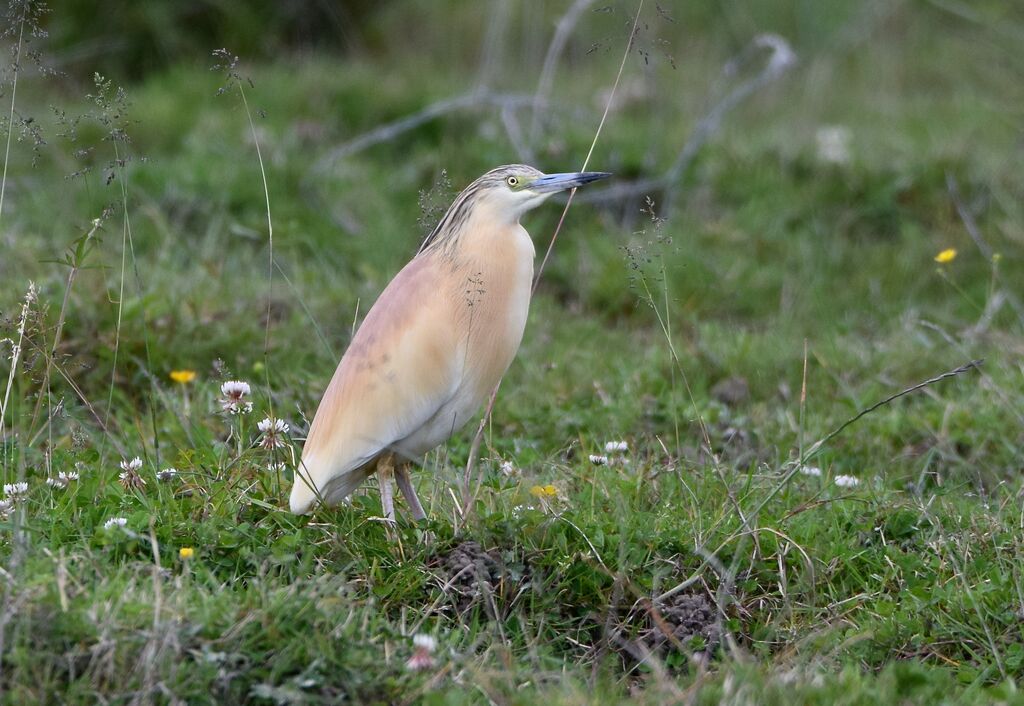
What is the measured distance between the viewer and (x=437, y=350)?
11.6 ft

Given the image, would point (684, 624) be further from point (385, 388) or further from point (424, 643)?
point (385, 388)

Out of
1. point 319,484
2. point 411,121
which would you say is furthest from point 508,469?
point 411,121

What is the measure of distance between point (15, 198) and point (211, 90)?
1.75 m

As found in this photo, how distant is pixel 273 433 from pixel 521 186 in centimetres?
94

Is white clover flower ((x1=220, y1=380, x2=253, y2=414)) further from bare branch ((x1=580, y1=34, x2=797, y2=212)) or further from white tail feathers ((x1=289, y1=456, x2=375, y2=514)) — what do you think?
bare branch ((x1=580, y1=34, x2=797, y2=212))

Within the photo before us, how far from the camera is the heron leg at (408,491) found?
3.56m

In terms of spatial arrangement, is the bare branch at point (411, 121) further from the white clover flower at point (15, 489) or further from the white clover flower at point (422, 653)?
the white clover flower at point (422, 653)

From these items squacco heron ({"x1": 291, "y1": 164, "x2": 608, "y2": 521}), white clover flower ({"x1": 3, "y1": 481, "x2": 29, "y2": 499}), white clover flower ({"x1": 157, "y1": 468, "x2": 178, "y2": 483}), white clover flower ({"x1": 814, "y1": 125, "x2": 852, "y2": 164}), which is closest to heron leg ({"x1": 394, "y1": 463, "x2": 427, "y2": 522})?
squacco heron ({"x1": 291, "y1": 164, "x2": 608, "y2": 521})

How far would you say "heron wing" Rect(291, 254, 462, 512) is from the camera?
3.48 metres

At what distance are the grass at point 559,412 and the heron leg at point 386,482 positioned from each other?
0.06 metres

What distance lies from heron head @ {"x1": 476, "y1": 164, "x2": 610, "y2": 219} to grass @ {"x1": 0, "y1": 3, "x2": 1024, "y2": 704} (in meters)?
0.26

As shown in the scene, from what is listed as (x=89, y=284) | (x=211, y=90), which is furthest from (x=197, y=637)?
(x=211, y=90)

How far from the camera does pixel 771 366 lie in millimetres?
5414

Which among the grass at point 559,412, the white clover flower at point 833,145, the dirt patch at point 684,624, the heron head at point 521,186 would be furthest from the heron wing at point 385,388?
the white clover flower at point 833,145
